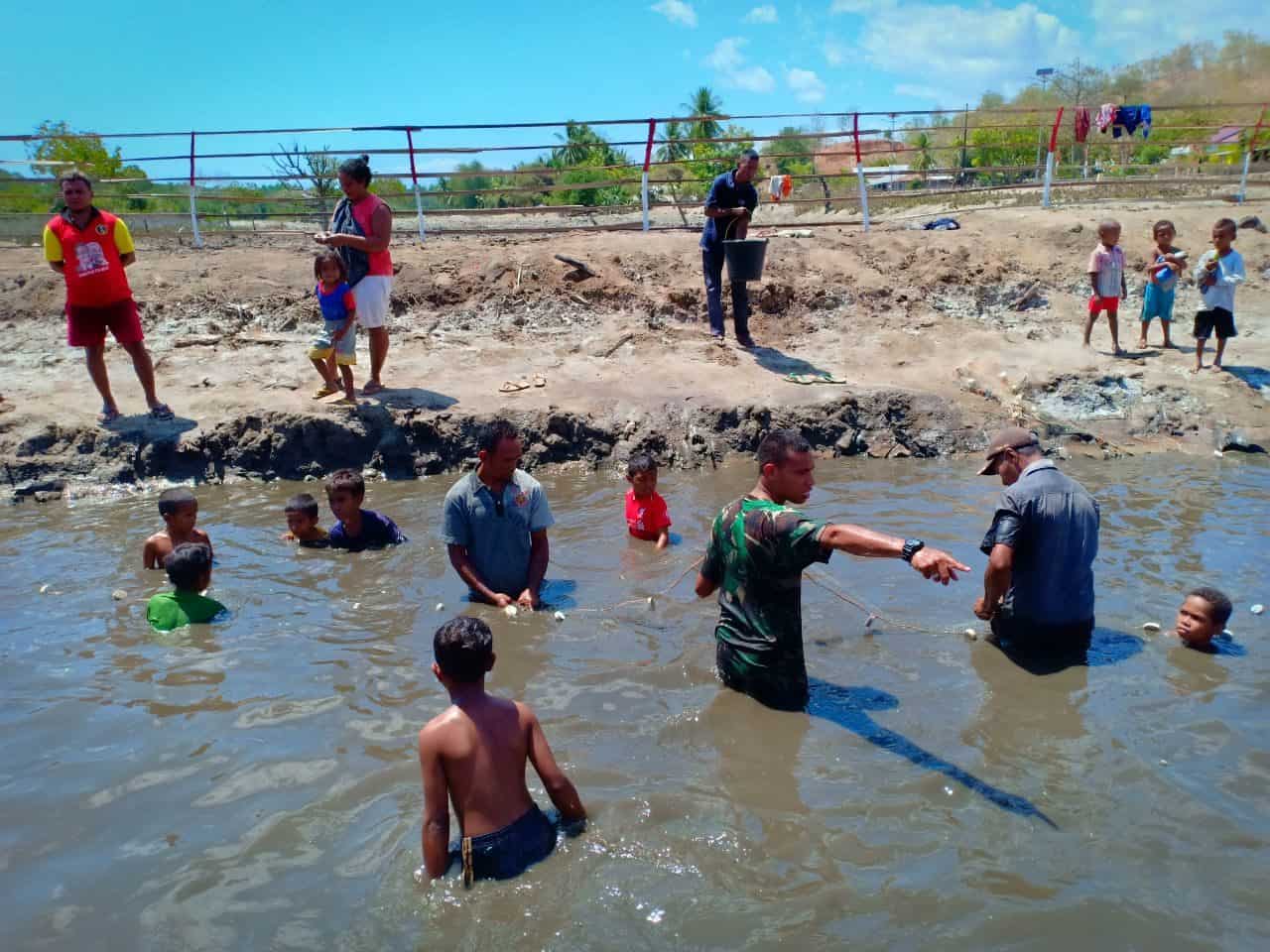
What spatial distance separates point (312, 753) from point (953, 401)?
26.6ft

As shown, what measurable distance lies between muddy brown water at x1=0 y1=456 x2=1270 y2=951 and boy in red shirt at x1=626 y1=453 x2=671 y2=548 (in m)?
0.49

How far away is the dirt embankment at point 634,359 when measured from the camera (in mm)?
9227

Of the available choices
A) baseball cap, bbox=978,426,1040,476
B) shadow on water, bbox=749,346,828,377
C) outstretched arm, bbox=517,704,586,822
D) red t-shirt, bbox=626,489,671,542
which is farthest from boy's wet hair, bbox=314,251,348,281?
outstretched arm, bbox=517,704,586,822

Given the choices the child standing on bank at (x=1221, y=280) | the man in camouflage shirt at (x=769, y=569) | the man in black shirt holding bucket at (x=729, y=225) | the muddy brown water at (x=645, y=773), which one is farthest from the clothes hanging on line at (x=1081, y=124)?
the man in camouflage shirt at (x=769, y=569)

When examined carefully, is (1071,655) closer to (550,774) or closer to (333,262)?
(550,774)

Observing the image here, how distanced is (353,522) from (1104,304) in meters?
9.18

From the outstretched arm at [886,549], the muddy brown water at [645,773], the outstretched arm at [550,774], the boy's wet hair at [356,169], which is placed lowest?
the muddy brown water at [645,773]

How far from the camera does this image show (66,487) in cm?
861

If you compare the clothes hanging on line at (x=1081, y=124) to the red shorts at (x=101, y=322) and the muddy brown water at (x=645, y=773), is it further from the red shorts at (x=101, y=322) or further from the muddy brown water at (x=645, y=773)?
the red shorts at (x=101, y=322)

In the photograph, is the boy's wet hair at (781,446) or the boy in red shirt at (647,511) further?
the boy in red shirt at (647,511)

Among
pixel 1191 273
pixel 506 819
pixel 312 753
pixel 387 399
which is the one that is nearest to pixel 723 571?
pixel 506 819

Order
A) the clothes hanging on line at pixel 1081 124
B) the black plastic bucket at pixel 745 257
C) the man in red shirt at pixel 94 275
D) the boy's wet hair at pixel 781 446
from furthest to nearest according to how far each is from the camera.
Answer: the clothes hanging on line at pixel 1081 124, the black plastic bucket at pixel 745 257, the man in red shirt at pixel 94 275, the boy's wet hair at pixel 781 446

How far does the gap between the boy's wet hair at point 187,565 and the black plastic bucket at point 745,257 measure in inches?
268

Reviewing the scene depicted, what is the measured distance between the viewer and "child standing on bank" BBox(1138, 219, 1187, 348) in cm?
1122
